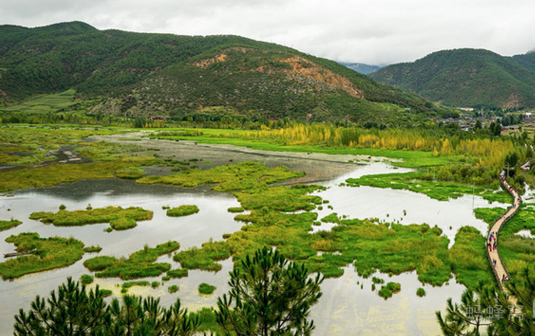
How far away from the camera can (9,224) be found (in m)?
31.4

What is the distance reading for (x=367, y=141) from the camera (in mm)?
105625

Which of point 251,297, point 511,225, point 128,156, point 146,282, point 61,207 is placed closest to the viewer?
point 251,297

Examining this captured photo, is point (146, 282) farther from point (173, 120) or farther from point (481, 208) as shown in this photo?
point (173, 120)

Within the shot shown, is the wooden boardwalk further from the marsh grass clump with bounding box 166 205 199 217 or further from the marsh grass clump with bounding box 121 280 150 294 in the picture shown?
the marsh grass clump with bounding box 166 205 199 217

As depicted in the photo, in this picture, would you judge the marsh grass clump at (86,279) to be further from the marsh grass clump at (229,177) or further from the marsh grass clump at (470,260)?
the marsh grass clump at (229,177)

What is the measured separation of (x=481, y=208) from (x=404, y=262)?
1991cm

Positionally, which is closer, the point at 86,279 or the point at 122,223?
the point at 86,279

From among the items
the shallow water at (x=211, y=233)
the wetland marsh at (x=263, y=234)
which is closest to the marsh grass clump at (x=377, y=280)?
the shallow water at (x=211, y=233)

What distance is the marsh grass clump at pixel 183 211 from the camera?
35.9m

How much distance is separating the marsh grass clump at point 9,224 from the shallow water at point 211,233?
0.73 m

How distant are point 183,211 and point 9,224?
15025 mm

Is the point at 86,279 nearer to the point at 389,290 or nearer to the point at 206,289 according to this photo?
the point at 206,289

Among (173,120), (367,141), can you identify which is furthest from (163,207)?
(173,120)

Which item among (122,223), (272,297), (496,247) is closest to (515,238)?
(496,247)
